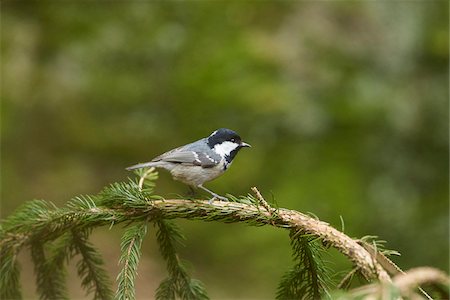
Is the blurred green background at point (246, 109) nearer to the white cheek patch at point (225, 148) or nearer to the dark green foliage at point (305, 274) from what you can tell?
the white cheek patch at point (225, 148)

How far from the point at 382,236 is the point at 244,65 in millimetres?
1837

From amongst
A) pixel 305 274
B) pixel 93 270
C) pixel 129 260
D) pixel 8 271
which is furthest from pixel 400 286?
pixel 8 271

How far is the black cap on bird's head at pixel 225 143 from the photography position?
2.77m

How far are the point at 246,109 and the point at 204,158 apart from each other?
2520mm

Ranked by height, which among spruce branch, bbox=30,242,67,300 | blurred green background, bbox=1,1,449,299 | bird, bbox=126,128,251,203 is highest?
blurred green background, bbox=1,1,449,299

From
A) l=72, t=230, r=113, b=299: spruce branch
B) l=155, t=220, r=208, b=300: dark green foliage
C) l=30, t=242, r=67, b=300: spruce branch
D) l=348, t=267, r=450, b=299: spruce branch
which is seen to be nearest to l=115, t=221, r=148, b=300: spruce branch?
l=155, t=220, r=208, b=300: dark green foliage

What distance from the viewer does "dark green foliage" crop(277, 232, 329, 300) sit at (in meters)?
1.84

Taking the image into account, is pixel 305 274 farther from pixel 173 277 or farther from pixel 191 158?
pixel 191 158

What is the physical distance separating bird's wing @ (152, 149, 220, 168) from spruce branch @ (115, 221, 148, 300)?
0.86 meters

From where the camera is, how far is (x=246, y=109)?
528cm

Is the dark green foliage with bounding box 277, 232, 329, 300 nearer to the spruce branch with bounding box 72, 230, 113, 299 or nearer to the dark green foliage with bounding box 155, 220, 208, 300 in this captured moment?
the dark green foliage with bounding box 155, 220, 208, 300

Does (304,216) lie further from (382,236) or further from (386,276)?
(382,236)

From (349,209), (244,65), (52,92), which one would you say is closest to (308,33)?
(244,65)

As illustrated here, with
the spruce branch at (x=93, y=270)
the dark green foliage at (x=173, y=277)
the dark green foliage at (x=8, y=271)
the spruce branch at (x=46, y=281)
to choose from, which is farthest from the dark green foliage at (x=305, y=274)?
the dark green foliage at (x=8, y=271)
